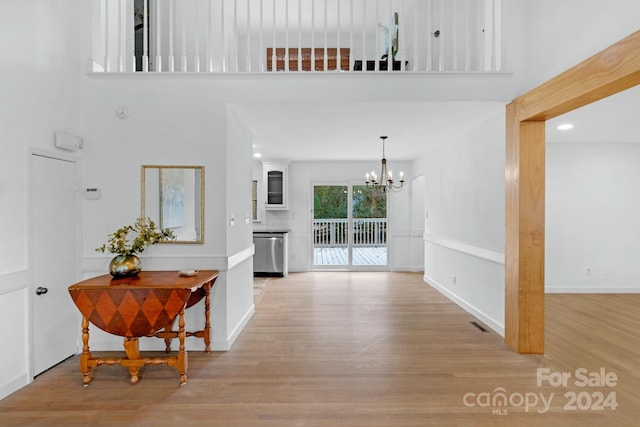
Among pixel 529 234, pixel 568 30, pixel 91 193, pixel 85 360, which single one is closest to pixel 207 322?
pixel 85 360

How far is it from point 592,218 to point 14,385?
6.55 meters

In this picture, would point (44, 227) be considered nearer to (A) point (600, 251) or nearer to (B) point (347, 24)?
(B) point (347, 24)

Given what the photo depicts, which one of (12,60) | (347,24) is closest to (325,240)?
(347,24)

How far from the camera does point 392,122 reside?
359 cm

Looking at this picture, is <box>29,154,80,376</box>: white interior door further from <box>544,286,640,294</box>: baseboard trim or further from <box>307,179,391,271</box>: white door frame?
<box>544,286,640,294</box>: baseboard trim

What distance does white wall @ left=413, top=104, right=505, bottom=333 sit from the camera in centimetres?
329

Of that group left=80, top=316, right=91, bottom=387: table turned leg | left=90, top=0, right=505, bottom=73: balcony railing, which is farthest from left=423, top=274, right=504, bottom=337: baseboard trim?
left=80, top=316, right=91, bottom=387: table turned leg

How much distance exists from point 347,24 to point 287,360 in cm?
503

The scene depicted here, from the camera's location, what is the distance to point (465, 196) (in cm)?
402

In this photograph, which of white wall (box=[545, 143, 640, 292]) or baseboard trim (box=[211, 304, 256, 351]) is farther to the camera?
white wall (box=[545, 143, 640, 292])

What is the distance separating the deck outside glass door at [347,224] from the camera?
265 inches

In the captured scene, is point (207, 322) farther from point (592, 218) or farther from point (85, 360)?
point (592, 218)

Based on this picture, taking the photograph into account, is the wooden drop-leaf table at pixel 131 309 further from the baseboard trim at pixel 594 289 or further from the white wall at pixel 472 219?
the baseboard trim at pixel 594 289

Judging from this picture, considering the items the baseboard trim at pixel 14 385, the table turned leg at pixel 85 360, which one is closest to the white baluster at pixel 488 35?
the table turned leg at pixel 85 360
